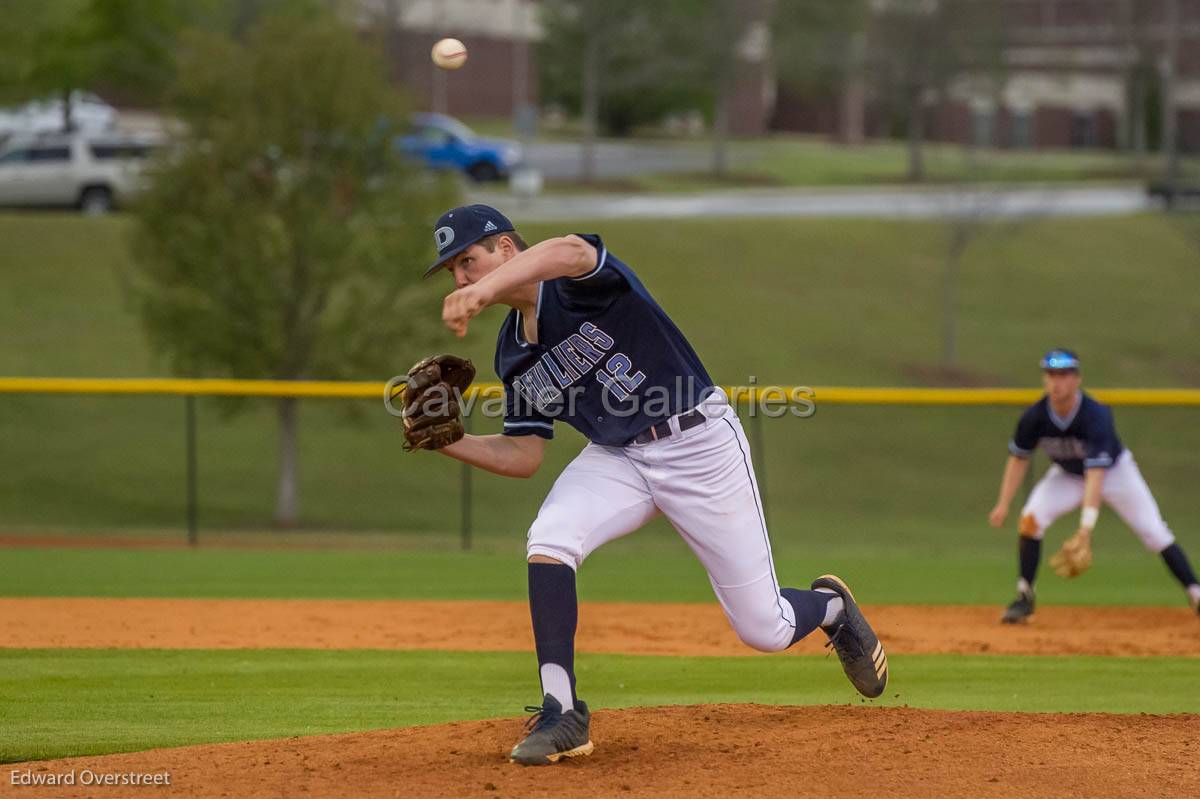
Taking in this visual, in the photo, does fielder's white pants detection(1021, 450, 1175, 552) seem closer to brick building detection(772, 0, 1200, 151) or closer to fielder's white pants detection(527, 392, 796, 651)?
fielder's white pants detection(527, 392, 796, 651)

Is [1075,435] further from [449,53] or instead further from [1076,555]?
[449,53]

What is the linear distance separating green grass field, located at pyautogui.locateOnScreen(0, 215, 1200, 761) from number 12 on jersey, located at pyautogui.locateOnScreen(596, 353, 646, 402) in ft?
6.00

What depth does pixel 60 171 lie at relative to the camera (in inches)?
1110

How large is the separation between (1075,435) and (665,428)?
15.6 feet

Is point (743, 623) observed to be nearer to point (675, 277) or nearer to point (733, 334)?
point (733, 334)

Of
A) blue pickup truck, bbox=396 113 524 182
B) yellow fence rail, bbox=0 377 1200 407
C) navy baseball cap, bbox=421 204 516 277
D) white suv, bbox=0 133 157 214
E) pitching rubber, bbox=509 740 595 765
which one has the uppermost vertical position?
blue pickup truck, bbox=396 113 524 182

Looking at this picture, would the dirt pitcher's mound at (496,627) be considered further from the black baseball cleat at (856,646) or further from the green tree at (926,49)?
the green tree at (926,49)

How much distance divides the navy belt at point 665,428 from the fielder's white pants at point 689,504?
2 centimetres

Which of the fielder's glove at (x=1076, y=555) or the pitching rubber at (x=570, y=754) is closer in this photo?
the pitching rubber at (x=570, y=754)

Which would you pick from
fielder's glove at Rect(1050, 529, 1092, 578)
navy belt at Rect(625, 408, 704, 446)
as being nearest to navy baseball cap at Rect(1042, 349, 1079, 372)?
fielder's glove at Rect(1050, 529, 1092, 578)

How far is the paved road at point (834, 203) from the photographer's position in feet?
98.4

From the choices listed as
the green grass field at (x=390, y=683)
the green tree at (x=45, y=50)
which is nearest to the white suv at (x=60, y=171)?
the green tree at (x=45, y=50)

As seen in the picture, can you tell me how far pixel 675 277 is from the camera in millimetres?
27516

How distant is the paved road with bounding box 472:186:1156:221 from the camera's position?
30000 mm
